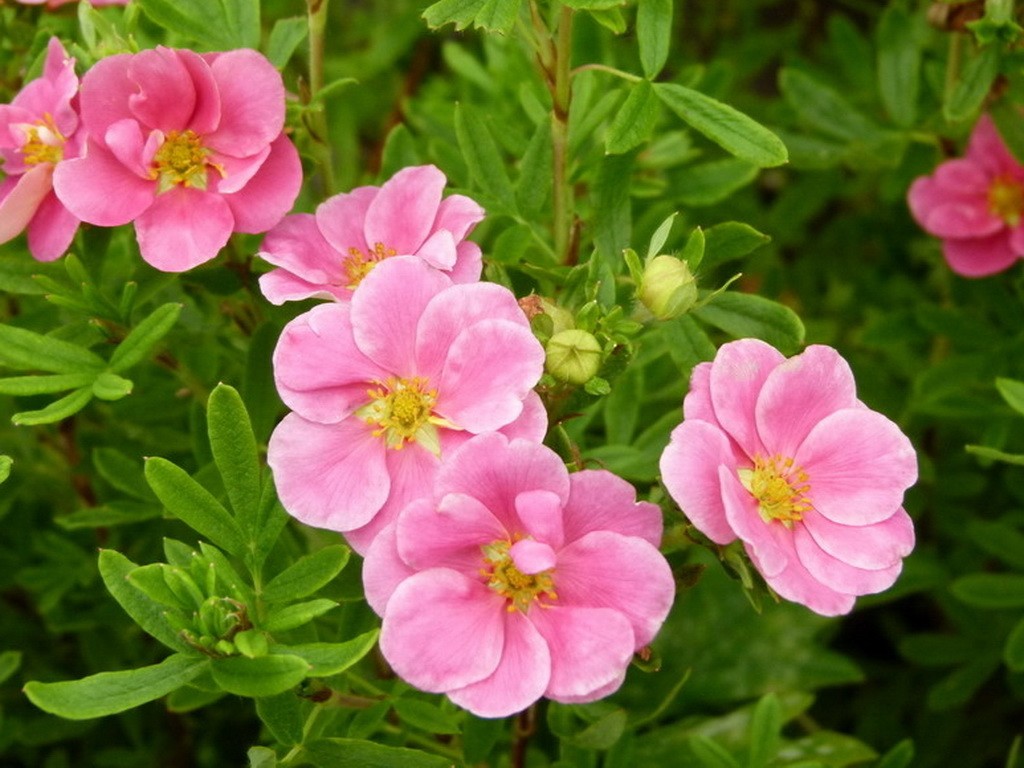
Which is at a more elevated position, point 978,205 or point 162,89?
point 162,89

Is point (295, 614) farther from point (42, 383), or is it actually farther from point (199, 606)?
point (42, 383)

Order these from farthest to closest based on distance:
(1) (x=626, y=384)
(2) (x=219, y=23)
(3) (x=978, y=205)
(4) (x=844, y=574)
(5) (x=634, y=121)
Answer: (3) (x=978, y=205)
(1) (x=626, y=384)
(2) (x=219, y=23)
(5) (x=634, y=121)
(4) (x=844, y=574)

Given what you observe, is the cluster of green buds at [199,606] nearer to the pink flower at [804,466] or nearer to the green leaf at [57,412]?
the green leaf at [57,412]

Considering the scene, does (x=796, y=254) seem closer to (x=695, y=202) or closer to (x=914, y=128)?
(x=914, y=128)

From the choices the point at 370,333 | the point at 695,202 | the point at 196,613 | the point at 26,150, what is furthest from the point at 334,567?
the point at 695,202

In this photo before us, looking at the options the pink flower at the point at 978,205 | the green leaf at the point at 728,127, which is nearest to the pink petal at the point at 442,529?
the green leaf at the point at 728,127

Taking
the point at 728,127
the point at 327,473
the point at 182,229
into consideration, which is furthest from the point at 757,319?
the point at 182,229

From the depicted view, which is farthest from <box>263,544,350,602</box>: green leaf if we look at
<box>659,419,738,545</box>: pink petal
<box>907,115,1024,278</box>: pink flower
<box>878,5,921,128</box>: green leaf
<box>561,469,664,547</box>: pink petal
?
<box>878,5,921,128</box>: green leaf
